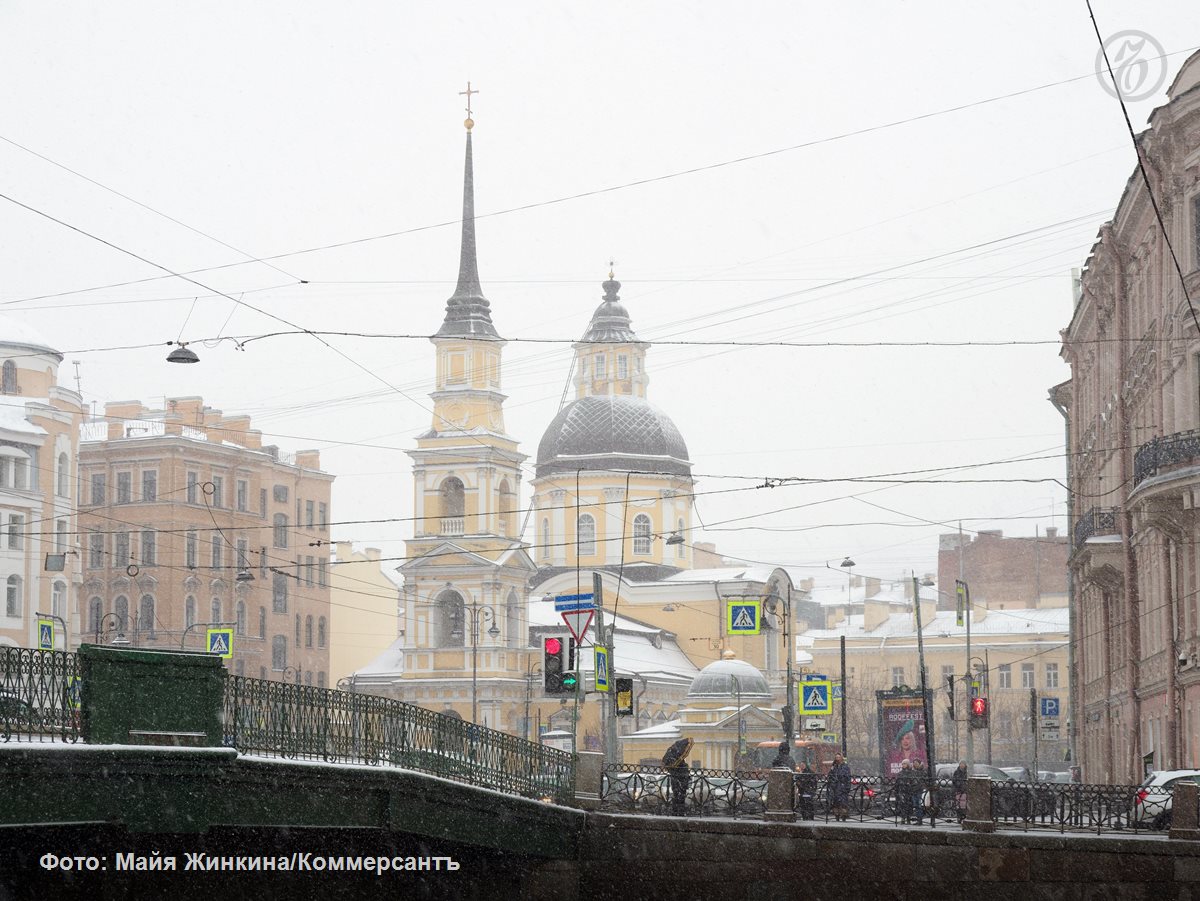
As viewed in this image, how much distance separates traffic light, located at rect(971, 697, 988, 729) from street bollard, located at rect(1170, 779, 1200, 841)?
71.1ft

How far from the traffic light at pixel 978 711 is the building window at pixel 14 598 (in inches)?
1526

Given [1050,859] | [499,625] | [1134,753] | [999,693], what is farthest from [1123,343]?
[999,693]

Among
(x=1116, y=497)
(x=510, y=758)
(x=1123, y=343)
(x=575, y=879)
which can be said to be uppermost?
(x=1123, y=343)

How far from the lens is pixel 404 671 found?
89875 millimetres

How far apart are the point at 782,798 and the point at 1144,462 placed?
10.5 m

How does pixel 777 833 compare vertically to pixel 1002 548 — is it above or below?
below

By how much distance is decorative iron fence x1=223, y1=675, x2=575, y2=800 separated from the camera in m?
21.4

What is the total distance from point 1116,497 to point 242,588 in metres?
Answer: 58.2

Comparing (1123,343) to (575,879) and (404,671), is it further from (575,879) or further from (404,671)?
(404,671)

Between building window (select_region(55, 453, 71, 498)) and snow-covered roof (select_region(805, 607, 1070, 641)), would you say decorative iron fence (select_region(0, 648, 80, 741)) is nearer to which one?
building window (select_region(55, 453, 71, 498))

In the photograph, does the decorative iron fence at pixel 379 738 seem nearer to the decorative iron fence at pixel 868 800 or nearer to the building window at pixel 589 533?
the decorative iron fence at pixel 868 800

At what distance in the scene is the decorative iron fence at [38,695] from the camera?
18.7 m

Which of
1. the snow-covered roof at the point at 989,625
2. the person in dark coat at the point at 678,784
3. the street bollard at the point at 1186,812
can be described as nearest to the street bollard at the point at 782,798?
the person in dark coat at the point at 678,784

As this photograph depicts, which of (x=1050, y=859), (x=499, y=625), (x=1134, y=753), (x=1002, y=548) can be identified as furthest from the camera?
(x=1002, y=548)
